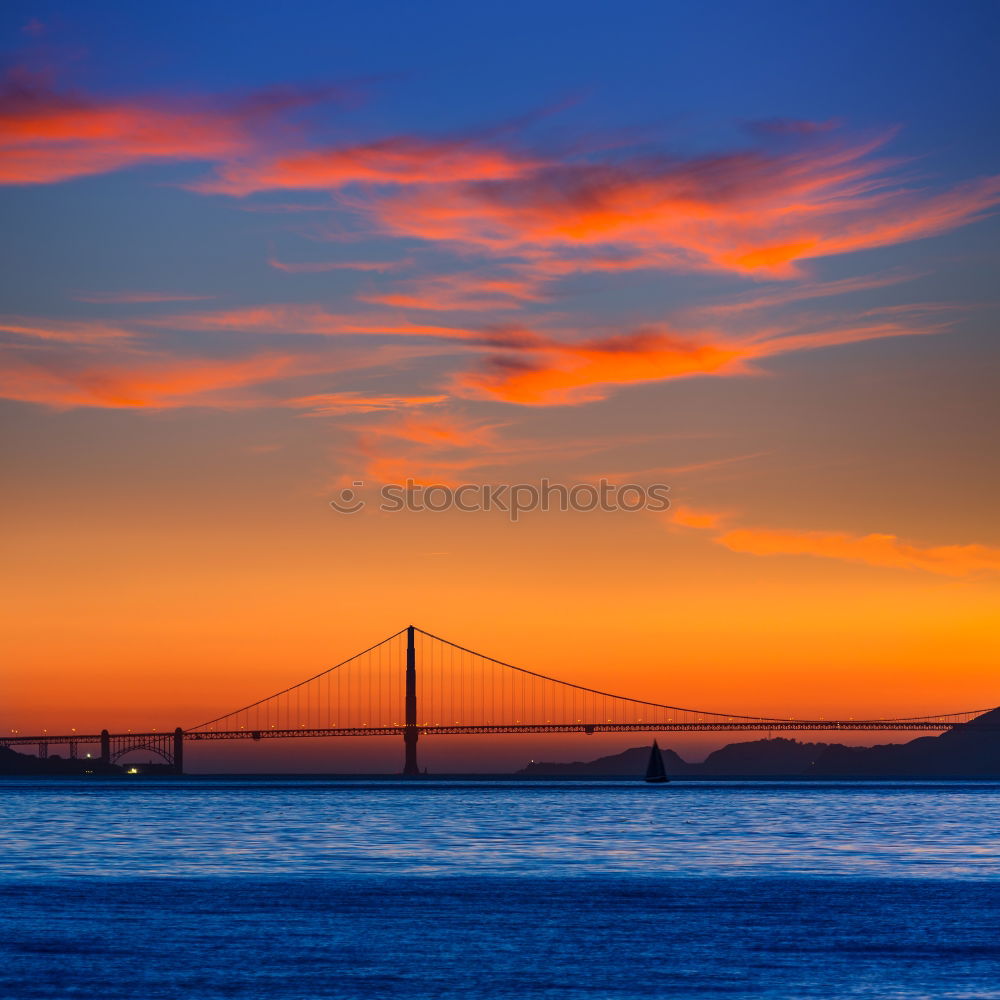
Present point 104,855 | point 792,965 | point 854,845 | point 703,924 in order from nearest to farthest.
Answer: point 792,965 < point 703,924 < point 104,855 < point 854,845

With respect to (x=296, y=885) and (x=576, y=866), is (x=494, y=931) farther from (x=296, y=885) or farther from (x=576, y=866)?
(x=576, y=866)

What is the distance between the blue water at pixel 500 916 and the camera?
19.7 m

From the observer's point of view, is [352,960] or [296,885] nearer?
[352,960]

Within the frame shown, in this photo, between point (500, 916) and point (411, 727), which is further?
point (411, 727)

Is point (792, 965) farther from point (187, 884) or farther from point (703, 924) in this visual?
point (187, 884)

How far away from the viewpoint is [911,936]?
23969 millimetres

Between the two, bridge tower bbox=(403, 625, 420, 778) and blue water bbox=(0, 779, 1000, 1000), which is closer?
blue water bbox=(0, 779, 1000, 1000)

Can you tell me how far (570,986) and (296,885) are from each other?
14659 millimetres

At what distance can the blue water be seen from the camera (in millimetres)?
19703

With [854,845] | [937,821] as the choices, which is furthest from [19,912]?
[937,821]

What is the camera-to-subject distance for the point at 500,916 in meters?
27.0

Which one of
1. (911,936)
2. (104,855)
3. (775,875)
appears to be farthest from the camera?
(104,855)

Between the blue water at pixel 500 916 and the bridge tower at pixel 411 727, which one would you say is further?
the bridge tower at pixel 411 727

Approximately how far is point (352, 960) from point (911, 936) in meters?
8.49
